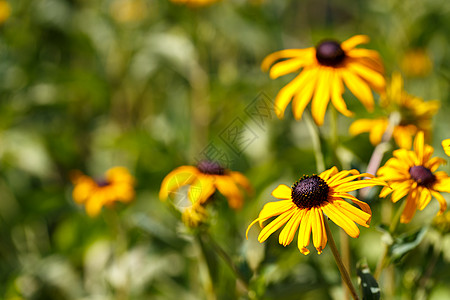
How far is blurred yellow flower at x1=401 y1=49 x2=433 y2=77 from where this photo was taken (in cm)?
A: 213

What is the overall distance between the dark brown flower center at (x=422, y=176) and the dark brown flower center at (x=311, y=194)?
0.14 meters

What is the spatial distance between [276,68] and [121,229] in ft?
1.91

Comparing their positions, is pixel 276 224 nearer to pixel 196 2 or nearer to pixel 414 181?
pixel 414 181

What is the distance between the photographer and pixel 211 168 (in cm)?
94

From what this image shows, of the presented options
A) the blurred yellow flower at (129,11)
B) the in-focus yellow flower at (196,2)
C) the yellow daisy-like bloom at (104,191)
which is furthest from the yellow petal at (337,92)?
the blurred yellow flower at (129,11)

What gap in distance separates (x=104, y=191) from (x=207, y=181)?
381mm

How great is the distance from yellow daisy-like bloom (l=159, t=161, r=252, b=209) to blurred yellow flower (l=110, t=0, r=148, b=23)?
137cm

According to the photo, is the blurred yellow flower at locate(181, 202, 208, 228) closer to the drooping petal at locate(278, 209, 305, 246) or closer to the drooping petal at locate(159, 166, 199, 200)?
the drooping petal at locate(159, 166, 199, 200)

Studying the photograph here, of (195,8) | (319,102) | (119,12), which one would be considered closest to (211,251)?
(319,102)

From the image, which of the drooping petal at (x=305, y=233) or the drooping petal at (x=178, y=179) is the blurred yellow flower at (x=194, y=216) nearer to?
the drooping petal at (x=178, y=179)

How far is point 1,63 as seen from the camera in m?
1.58

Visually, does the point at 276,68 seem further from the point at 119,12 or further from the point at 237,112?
the point at 119,12

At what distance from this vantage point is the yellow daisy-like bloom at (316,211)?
577 mm

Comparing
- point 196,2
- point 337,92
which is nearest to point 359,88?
point 337,92
